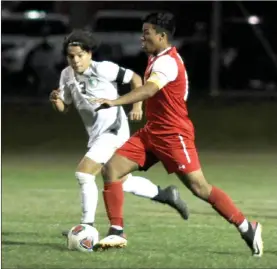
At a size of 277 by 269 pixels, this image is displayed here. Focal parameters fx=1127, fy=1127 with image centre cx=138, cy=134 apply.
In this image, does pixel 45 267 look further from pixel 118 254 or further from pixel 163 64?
pixel 163 64

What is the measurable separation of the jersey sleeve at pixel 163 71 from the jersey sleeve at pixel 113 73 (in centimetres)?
106

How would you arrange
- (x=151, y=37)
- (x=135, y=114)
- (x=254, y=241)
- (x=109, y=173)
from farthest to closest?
(x=135, y=114) → (x=109, y=173) → (x=151, y=37) → (x=254, y=241)

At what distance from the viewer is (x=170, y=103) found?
9023 mm

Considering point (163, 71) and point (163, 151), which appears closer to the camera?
point (163, 71)

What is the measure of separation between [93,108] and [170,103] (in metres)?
1.14

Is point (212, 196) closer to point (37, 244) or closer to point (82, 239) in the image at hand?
point (82, 239)

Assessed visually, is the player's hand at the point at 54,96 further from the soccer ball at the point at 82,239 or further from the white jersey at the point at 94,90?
the soccer ball at the point at 82,239

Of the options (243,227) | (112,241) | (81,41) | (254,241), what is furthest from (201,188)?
(81,41)

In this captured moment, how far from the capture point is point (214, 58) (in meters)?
26.8

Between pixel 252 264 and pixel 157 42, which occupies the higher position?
pixel 157 42

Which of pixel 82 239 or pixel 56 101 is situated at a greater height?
pixel 56 101

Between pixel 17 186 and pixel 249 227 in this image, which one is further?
pixel 17 186

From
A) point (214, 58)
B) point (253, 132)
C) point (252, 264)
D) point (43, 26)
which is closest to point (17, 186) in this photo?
point (252, 264)

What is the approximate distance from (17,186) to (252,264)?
6.48 m
